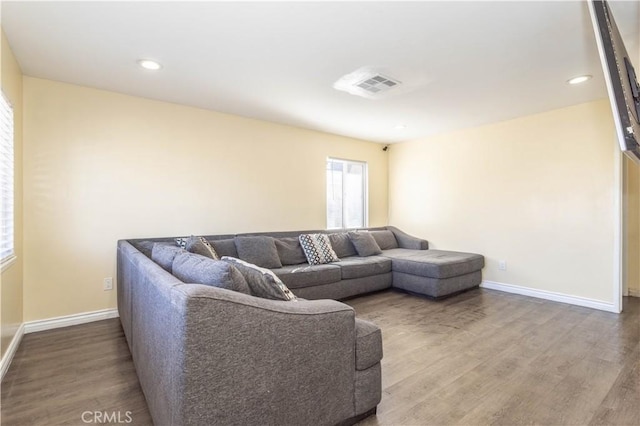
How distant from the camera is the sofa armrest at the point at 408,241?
5.20 metres

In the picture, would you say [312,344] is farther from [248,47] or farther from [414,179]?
[414,179]

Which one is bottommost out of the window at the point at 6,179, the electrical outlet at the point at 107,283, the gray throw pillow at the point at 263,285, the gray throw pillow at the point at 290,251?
the electrical outlet at the point at 107,283

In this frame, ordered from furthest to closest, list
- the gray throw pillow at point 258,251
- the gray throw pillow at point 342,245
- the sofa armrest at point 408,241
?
the sofa armrest at point 408,241 < the gray throw pillow at point 342,245 < the gray throw pillow at point 258,251

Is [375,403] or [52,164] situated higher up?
[52,164]

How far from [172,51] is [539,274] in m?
4.77

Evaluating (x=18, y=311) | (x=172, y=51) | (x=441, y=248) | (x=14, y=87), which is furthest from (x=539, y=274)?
(x=14, y=87)

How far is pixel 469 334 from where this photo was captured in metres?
2.85

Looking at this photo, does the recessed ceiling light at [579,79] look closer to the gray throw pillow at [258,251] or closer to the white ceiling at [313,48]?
the white ceiling at [313,48]

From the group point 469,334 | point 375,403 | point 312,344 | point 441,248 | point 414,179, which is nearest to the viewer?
point 312,344

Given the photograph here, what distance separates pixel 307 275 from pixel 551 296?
3.09 meters

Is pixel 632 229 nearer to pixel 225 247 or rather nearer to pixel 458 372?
pixel 458 372

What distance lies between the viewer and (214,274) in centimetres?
146

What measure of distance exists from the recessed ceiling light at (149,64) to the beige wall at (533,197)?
418cm

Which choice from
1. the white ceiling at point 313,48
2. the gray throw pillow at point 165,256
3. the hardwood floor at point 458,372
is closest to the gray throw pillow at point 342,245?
the hardwood floor at point 458,372
